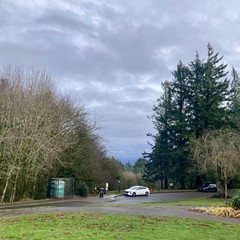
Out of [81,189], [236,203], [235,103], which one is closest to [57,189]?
[81,189]

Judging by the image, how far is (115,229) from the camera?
1034 cm

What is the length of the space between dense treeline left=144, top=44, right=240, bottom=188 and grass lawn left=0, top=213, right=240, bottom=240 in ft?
116

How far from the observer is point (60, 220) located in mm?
12289

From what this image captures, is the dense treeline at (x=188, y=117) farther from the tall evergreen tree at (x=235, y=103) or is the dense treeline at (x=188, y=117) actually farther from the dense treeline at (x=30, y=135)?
the dense treeline at (x=30, y=135)

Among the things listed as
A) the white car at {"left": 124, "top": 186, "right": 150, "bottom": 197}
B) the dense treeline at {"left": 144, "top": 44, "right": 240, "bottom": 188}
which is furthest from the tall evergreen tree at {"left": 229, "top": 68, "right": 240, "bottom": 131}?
the white car at {"left": 124, "top": 186, "right": 150, "bottom": 197}

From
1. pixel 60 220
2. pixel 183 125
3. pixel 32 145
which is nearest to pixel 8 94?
pixel 32 145

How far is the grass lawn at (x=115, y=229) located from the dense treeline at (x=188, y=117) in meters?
35.3

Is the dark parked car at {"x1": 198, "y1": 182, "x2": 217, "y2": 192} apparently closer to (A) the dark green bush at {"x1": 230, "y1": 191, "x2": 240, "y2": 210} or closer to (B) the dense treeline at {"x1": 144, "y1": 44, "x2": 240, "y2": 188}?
(B) the dense treeline at {"x1": 144, "y1": 44, "x2": 240, "y2": 188}

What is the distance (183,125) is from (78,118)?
71.5ft

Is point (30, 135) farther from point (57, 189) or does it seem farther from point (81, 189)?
point (81, 189)

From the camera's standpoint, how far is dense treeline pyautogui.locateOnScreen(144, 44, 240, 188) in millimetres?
50312

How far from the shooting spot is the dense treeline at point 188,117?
50.3 meters

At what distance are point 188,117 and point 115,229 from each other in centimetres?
4349

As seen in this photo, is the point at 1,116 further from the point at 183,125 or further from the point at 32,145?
the point at 183,125
